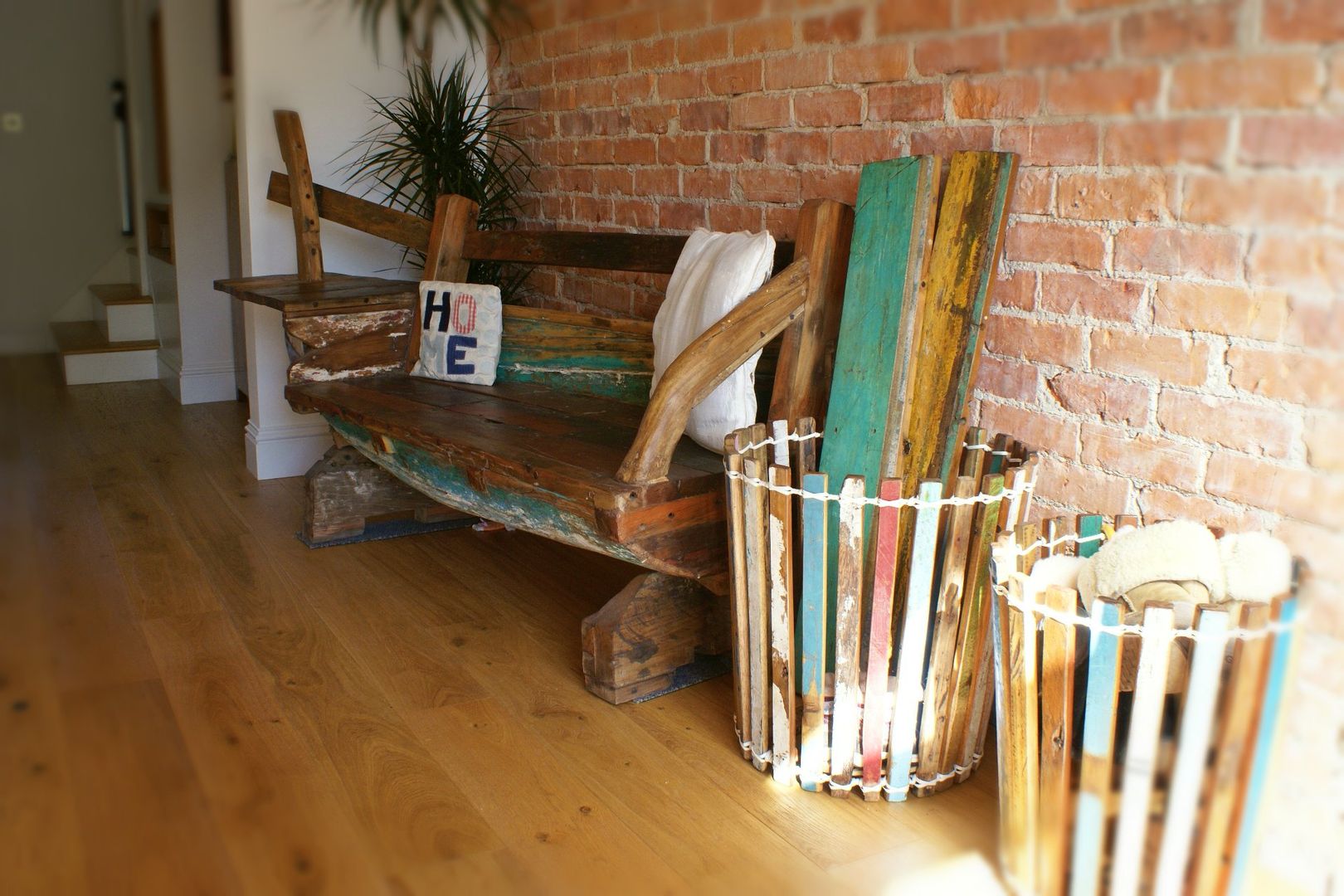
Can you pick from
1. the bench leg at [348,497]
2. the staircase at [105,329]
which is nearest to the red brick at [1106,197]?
the staircase at [105,329]

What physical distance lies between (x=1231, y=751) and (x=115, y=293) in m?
0.99

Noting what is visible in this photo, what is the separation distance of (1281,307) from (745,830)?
3.67ft

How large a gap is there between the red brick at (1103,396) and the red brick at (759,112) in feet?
2.48

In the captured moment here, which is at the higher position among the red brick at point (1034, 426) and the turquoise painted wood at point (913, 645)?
the red brick at point (1034, 426)

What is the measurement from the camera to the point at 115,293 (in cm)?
59

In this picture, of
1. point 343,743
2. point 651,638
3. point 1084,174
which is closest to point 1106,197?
point 1084,174

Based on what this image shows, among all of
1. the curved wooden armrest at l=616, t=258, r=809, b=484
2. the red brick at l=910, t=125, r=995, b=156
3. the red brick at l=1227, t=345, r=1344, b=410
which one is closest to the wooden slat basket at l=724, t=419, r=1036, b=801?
the curved wooden armrest at l=616, t=258, r=809, b=484

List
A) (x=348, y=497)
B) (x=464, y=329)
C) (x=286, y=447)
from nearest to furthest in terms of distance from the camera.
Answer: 1. (x=464, y=329)
2. (x=348, y=497)
3. (x=286, y=447)

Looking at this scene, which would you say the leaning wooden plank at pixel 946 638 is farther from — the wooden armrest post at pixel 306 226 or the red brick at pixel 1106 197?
the wooden armrest post at pixel 306 226

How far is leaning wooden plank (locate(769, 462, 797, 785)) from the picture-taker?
1553mm

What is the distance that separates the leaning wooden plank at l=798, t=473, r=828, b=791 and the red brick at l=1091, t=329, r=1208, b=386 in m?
0.44

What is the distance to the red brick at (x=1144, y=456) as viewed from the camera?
147 centimetres

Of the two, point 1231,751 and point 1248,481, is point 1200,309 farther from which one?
point 1231,751

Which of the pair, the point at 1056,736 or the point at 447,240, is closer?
the point at 1056,736
